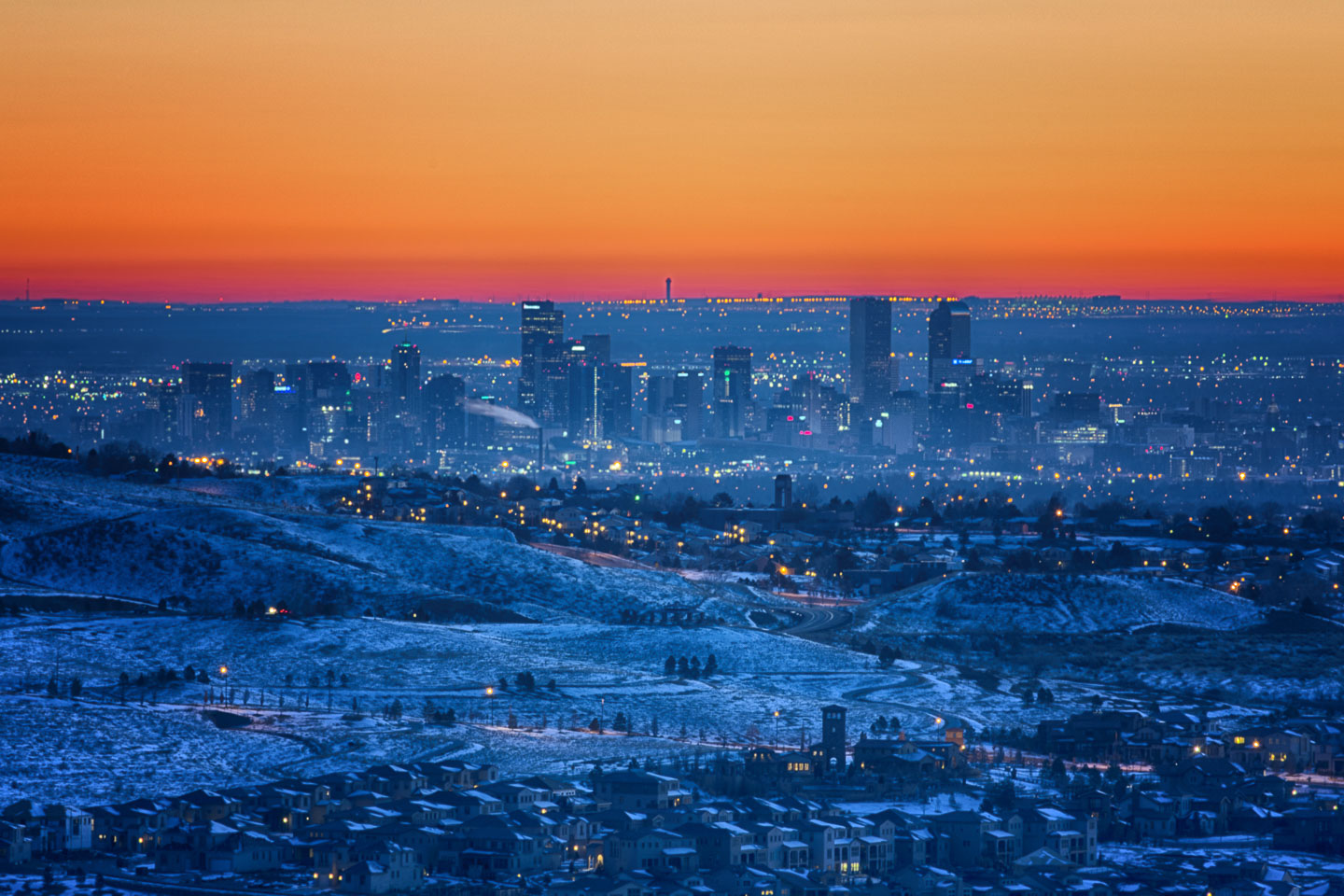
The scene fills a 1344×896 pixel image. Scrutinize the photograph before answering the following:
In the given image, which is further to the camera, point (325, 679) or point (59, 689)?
point (325, 679)

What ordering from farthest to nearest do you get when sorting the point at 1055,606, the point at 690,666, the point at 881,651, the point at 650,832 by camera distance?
the point at 1055,606, the point at 881,651, the point at 690,666, the point at 650,832

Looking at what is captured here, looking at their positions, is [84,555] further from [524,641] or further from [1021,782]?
[1021,782]

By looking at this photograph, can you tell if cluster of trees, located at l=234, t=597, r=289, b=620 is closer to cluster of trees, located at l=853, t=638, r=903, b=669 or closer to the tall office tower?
cluster of trees, located at l=853, t=638, r=903, b=669

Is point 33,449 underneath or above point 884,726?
above

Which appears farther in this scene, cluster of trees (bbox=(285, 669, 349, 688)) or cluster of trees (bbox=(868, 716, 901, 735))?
cluster of trees (bbox=(285, 669, 349, 688))

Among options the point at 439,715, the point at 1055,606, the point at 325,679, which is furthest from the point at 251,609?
the point at 1055,606

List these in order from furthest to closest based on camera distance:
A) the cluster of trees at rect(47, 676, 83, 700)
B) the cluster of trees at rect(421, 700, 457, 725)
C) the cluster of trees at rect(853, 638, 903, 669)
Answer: the cluster of trees at rect(853, 638, 903, 669)
the cluster of trees at rect(47, 676, 83, 700)
the cluster of trees at rect(421, 700, 457, 725)

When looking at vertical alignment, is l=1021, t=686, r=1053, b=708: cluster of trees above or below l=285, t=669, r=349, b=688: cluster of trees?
below

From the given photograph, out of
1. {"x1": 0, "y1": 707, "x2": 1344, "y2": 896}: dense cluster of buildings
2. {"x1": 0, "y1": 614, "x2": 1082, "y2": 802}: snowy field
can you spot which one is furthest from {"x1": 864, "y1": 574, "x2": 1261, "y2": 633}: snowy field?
{"x1": 0, "y1": 707, "x2": 1344, "y2": 896}: dense cluster of buildings

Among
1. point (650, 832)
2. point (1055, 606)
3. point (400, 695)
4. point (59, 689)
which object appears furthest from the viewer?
point (1055, 606)

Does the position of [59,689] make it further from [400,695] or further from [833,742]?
[833,742]
